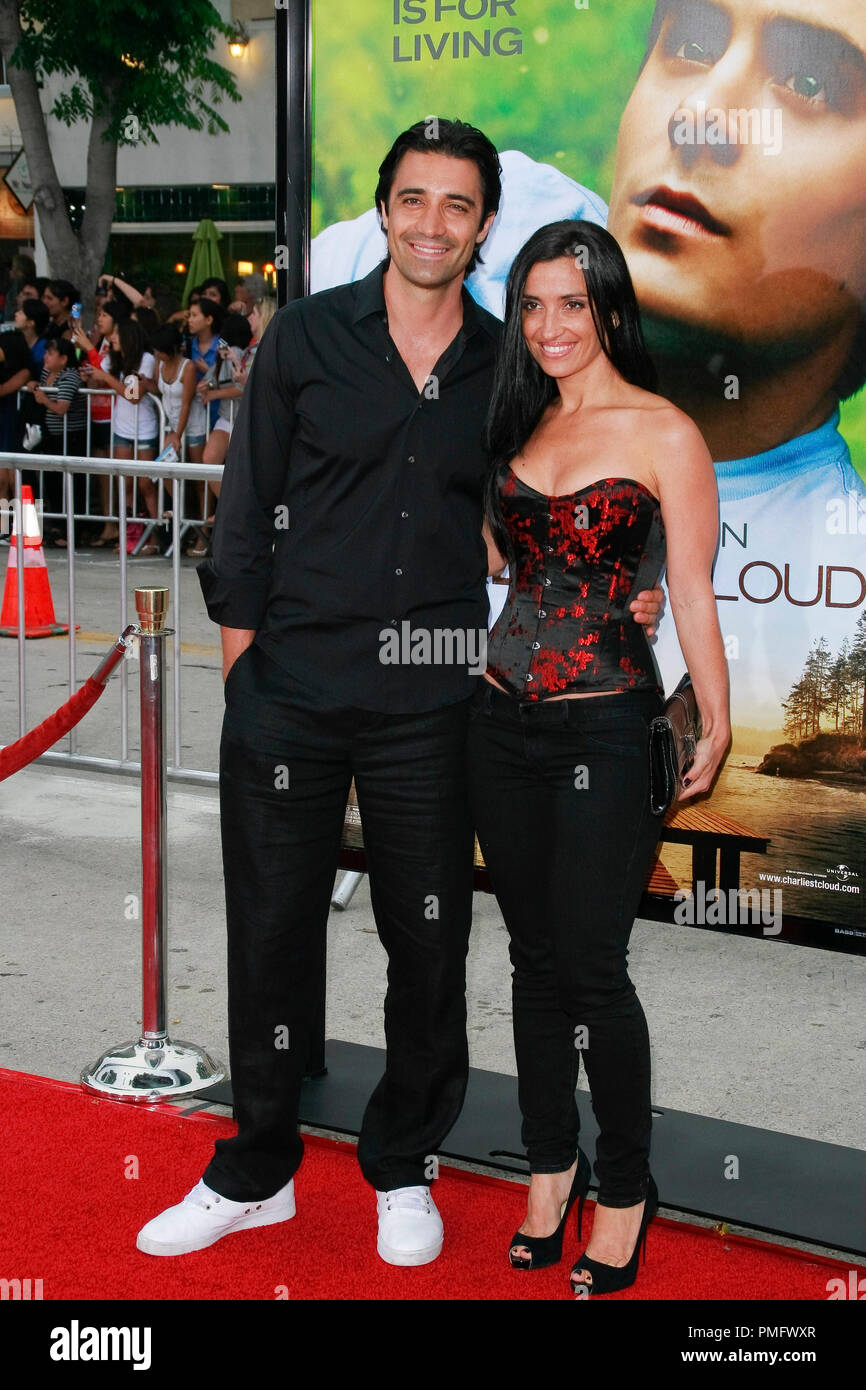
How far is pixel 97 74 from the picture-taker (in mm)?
18859

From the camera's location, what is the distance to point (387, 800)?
10.4 feet

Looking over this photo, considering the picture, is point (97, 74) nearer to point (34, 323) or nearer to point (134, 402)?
point (34, 323)

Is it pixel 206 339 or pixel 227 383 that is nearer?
pixel 227 383

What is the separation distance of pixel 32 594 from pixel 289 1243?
695 cm

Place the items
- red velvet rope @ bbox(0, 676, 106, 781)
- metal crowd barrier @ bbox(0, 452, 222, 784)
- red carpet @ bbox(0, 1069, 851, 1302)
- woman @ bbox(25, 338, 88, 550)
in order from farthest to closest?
woman @ bbox(25, 338, 88, 550)
metal crowd barrier @ bbox(0, 452, 222, 784)
red velvet rope @ bbox(0, 676, 106, 781)
red carpet @ bbox(0, 1069, 851, 1302)

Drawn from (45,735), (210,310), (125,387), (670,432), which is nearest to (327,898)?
(670,432)

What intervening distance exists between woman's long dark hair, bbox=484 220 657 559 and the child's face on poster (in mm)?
708

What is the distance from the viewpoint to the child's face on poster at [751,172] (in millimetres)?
3494

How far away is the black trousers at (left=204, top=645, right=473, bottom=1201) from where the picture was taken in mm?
3156

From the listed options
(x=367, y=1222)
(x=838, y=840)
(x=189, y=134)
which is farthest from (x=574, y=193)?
(x=189, y=134)

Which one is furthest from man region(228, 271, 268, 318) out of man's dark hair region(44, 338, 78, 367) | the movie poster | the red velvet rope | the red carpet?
the red carpet

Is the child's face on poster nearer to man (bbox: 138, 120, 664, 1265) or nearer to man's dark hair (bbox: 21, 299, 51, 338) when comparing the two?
man (bbox: 138, 120, 664, 1265)
